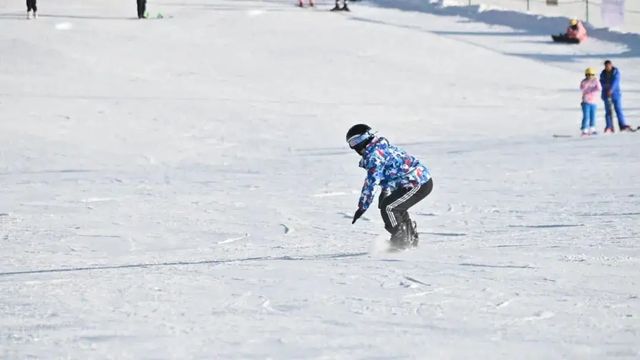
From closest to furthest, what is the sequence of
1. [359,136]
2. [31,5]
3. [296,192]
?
[359,136], [296,192], [31,5]

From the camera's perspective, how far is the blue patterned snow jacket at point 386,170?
9.60m

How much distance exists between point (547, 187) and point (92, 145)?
8.69 meters

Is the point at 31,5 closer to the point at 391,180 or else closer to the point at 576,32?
the point at 576,32

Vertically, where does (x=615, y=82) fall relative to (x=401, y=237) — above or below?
below

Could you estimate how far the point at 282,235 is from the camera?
12133 millimetres

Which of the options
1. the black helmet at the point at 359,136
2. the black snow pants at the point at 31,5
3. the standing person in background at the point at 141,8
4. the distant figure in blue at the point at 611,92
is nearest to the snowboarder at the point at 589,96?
the distant figure in blue at the point at 611,92

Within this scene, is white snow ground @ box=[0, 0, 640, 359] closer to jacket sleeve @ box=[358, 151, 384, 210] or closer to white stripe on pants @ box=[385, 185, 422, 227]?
white stripe on pants @ box=[385, 185, 422, 227]

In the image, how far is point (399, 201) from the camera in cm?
1011

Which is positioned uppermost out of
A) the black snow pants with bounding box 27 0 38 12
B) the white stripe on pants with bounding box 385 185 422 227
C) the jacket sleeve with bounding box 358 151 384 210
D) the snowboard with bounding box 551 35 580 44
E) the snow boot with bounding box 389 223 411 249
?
the jacket sleeve with bounding box 358 151 384 210

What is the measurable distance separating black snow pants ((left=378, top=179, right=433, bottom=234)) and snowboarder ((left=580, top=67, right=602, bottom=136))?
414 inches

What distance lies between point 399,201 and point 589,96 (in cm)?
1082

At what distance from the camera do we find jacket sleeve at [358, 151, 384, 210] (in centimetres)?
959

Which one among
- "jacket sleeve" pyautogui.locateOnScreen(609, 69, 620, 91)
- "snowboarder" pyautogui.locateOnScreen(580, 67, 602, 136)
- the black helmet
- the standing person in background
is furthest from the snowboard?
the black helmet

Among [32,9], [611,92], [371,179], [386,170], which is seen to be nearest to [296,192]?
[386,170]
